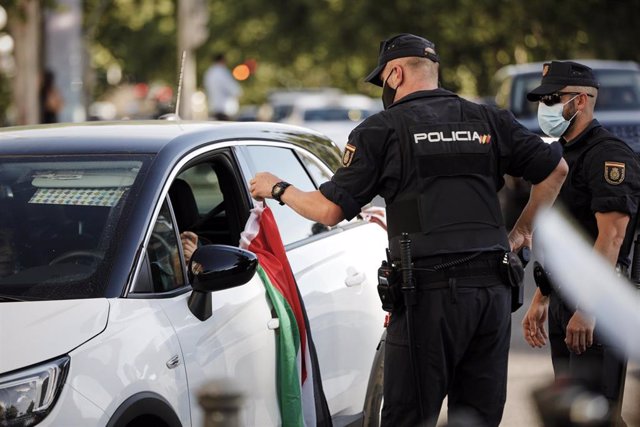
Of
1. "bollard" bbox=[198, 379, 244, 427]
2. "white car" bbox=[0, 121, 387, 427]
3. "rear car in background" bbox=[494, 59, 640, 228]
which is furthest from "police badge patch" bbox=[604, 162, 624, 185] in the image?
"rear car in background" bbox=[494, 59, 640, 228]

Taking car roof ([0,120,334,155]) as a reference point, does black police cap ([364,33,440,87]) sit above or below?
above

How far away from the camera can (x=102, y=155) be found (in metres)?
5.06

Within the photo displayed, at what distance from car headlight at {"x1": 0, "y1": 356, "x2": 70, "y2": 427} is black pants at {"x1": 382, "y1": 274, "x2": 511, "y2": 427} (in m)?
1.32

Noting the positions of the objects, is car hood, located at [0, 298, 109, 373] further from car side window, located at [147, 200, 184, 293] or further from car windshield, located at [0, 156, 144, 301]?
car side window, located at [147, 200, 184, 293]

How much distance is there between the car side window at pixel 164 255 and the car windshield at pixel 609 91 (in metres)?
12.9

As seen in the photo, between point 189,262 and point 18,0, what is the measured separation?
57.4 feet

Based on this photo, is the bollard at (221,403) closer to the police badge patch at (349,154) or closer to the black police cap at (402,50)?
the police badge patch at (349,154)

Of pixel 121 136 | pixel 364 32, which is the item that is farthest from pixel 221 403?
pixel 364 32

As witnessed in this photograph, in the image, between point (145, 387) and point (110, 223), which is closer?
point (145, 387)

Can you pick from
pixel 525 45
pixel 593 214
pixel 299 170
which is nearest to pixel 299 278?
pixel 299 170

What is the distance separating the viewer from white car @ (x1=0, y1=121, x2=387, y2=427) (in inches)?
159

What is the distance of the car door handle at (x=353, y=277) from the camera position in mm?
5863

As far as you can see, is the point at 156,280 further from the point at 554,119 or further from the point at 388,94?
the point at 554,119

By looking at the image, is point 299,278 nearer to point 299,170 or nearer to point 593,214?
Answer: point 299,170
